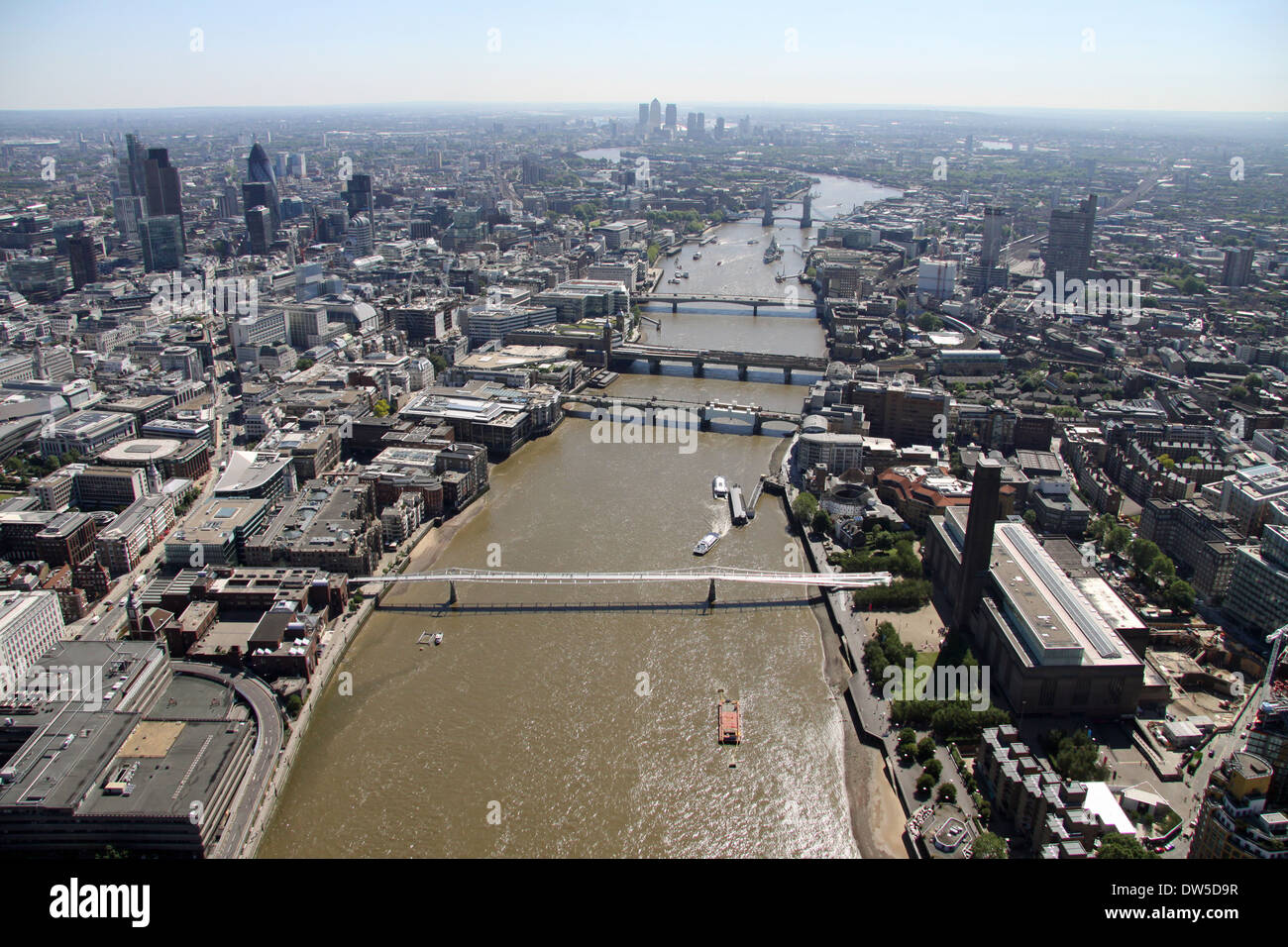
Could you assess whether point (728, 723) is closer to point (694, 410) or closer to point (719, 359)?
point (694, 410)

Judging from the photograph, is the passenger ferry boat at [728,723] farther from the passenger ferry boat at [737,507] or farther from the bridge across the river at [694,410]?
the bridge across the river at [694,410]

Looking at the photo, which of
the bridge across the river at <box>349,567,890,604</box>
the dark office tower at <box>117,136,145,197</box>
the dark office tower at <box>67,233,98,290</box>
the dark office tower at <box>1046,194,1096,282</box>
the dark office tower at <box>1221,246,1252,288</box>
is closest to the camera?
the bridge across the river at <box>349,567,890,604</box>

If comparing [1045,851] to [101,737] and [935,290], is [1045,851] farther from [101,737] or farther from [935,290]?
[935,290]

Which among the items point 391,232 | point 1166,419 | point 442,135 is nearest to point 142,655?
point 1166,419

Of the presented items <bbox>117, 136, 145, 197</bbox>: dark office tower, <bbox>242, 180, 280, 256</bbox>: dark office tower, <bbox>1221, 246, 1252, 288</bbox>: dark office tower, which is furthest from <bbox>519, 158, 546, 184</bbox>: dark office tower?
<bbox>1221, 246, 1252, 288</bbox>: dark office tower

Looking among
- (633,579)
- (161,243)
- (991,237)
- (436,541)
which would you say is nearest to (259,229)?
(161,243)

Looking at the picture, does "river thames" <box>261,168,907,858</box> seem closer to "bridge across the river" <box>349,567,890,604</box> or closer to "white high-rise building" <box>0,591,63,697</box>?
"bridge across the river" <box>349,567,890,604</box>
